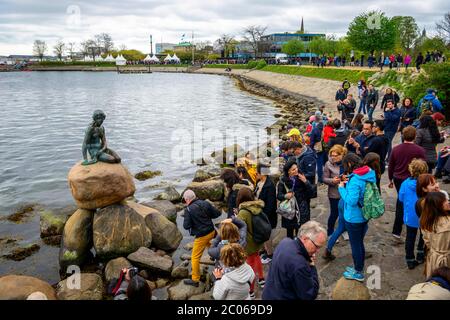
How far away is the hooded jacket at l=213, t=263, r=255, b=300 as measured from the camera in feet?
16.3

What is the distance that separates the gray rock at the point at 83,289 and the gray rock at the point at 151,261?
99 centimetres

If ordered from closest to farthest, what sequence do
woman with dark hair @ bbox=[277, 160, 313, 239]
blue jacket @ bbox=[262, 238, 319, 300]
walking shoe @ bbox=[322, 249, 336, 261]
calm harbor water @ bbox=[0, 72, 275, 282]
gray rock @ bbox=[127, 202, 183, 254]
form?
blue jacket @ bbox=[262, 238, 319, 300] → woman with dark hair @ bbox=[277, 160, 313, 239] → walking shoe @ bbox=[322, 249, 336, 261] → gray rock @ bbox=[127, 202, 183, 254] → calm harbor water @ bbox=[0, 72, 275, 282]

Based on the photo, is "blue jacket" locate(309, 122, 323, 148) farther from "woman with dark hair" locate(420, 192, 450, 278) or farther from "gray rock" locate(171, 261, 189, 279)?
"woman with dark hair" locate(420, 192, 450, 278)

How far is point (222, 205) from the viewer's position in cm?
1293

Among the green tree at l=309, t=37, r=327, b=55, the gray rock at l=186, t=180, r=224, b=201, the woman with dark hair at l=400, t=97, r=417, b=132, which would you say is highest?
the green tree at l=309, t=37, r=327, b=55

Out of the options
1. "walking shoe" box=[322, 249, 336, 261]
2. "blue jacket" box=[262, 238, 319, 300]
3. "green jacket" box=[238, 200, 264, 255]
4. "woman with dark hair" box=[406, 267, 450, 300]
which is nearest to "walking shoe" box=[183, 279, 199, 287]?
"green jacket" box=[238, 200, 264, 255]

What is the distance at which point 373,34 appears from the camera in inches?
1805

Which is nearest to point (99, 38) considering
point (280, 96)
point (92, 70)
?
point (92, 70)

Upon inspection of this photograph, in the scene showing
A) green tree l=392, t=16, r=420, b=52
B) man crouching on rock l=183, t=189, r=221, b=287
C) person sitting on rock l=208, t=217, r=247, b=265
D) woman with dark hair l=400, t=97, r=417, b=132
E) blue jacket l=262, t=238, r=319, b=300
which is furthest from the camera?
green tree l=392, t=16, r=420, b=52

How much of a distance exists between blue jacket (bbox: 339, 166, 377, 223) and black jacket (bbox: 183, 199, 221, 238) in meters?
2.63

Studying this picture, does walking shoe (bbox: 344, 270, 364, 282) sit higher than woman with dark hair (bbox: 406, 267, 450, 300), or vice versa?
woman with dark hair (bbox: 406, 267, 450, 300)

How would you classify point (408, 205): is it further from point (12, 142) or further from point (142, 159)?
point (12, 142)

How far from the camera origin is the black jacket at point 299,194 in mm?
7242
